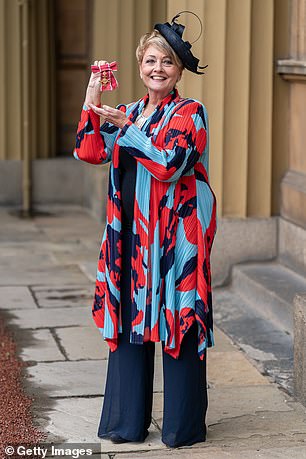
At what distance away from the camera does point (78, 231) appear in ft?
34.1

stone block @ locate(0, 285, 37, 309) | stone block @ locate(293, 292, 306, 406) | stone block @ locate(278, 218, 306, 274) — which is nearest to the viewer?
stone block @ locate(293, 292, 306, 406)

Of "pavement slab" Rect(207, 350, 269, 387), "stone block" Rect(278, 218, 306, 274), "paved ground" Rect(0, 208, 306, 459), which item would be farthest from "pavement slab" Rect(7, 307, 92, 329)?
"stone block" Rect(278, 218, 306, 274)

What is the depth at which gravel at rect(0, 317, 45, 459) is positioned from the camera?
15.4ft

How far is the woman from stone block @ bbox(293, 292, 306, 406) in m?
0.78

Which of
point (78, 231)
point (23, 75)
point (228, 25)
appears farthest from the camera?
point (23, 75)

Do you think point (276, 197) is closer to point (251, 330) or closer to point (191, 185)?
point (251, 330)

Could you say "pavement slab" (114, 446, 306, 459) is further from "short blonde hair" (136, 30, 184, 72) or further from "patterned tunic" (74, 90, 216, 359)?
"short blonde hair" (136, 30, 184, 72)

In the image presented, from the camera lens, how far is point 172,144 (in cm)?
438

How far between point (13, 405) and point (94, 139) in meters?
1.42

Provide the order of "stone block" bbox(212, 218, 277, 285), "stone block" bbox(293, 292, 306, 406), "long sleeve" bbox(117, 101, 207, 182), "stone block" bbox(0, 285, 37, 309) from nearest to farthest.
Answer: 1. "long sleeve" bbox(117, 101, 207, 182)
2. "stone block" bbox(293, 292, 306, 406)
3. "stone block" bbox(0, 285, 37, 309)
4. "stone block" bbox(212, 218, 277, 285)

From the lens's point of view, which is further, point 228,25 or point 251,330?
point 228,25

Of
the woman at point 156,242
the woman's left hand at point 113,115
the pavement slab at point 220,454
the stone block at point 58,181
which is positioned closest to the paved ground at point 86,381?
the pavement slab at point 220,454

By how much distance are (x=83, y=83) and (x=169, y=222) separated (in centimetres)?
786

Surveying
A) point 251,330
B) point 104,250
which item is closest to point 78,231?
point 251,330
